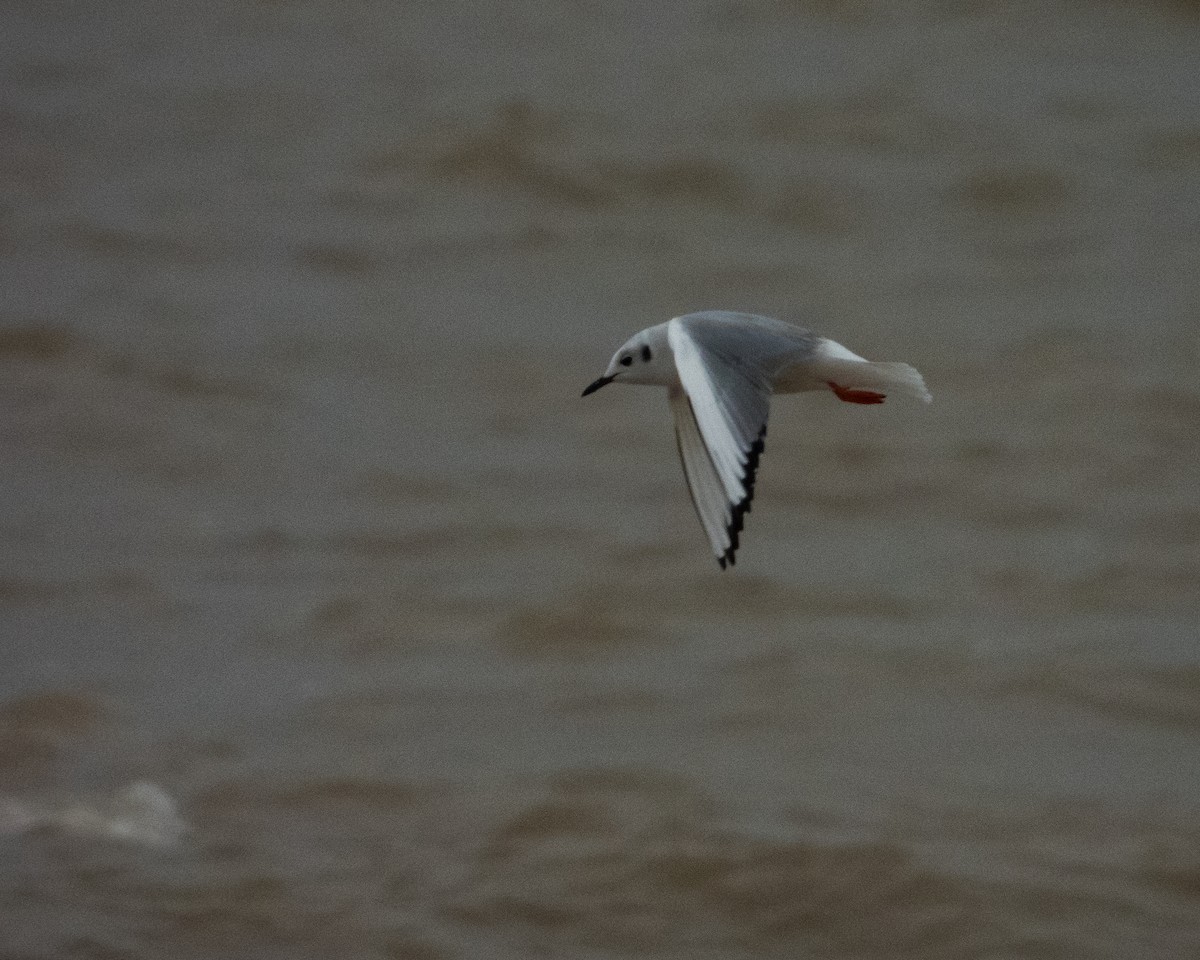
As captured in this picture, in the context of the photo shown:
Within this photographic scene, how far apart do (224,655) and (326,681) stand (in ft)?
1.38

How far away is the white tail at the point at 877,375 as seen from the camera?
405 centimetres

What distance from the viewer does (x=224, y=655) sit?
396 inches

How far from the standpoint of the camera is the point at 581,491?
11062 mm

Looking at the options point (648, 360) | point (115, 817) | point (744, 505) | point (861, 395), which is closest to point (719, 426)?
point (744, 505)

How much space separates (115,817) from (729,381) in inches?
231

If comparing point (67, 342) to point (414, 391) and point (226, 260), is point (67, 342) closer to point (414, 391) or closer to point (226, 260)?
point (226, 260)

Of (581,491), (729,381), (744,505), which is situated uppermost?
(581,491)

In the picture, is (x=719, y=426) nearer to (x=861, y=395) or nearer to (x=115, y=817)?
(x=861, y=395)

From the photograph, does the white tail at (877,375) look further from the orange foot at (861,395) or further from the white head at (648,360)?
the white head at (648,360)

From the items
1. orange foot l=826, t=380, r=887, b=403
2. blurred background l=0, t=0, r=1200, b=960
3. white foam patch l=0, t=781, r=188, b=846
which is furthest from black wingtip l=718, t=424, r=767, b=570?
white foam patch l=0, t=781, r=188, b=846

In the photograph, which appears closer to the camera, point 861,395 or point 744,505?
point 744,505

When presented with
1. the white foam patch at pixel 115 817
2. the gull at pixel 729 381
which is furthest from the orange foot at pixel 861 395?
the white foam patch at pixel 115 817

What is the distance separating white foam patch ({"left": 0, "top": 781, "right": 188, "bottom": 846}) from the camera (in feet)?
28.9

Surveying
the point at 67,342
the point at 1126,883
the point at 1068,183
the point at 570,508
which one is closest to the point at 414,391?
the point at 570,508
